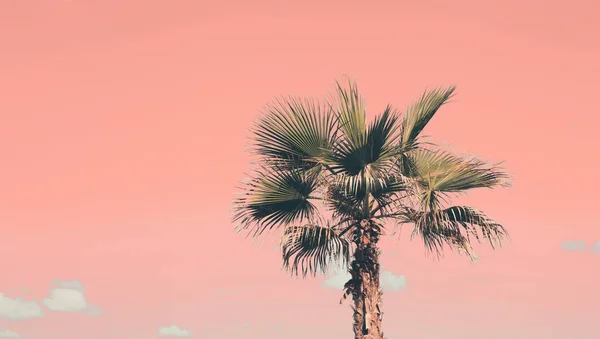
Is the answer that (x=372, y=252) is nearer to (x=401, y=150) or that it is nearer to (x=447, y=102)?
(x=401, y=150)

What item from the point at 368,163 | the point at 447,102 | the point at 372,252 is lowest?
the point at 372,252

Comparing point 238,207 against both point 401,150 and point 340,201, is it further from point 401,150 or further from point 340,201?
point 401,150

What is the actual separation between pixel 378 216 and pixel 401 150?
53.6 inches

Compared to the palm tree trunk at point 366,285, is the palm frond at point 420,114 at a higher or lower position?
higher

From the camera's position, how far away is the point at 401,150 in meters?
20.0

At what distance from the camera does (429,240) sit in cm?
2038

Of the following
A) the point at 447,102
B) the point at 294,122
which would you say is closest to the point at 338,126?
the point at 294,122

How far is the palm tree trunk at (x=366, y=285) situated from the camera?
19391mm

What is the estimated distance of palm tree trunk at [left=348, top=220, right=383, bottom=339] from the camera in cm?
1939

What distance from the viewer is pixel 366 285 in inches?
769

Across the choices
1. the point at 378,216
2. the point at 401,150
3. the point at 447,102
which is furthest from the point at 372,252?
the point at 447,102

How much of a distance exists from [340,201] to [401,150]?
155 cm

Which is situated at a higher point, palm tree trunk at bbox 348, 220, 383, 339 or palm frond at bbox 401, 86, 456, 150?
palm frond at bbox 401, 86, 456, 150

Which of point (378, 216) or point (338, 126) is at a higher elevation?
point (338, 126)
